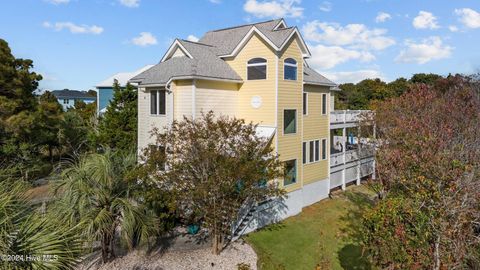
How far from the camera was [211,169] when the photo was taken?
14148mm

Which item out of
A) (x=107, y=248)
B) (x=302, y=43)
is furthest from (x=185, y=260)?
(x=302, y=43)

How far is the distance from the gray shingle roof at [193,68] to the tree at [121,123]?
9.90ft

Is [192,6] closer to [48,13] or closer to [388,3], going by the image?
[48,13]

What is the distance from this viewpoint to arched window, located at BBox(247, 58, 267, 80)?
2061cm

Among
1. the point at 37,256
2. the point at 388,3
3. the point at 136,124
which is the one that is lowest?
the point at 37,256

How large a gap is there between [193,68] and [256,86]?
431cm

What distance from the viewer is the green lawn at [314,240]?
14969mm

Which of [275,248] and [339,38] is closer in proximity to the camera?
[275,248]

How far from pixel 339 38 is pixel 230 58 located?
72.0ft

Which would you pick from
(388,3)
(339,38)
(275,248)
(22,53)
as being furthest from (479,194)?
(339,38)

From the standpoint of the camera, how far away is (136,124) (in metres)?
24.1

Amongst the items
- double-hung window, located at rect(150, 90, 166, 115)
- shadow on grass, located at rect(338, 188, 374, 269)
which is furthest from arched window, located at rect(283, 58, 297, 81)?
shadow on grass, located at rect(338, 188, 374, 269)

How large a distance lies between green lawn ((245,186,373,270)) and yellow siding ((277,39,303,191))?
103 inches

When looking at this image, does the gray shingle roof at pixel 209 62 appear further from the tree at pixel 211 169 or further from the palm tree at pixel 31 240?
the palm tree at pixel 31 240
